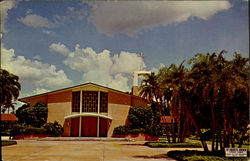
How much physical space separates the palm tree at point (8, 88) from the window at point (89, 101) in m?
16.4

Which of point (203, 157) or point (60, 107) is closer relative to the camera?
point (203, 157)

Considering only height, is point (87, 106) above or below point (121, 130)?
above

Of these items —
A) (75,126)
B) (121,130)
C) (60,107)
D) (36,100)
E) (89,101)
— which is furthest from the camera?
(36,100)

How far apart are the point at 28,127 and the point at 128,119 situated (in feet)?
34.2

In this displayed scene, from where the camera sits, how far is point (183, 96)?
50.6 feet

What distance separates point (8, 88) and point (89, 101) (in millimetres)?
17266

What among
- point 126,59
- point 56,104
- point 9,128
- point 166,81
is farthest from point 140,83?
point 9,128

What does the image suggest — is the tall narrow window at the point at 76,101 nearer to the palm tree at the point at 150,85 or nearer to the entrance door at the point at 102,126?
the entrance door at the point at 102,126

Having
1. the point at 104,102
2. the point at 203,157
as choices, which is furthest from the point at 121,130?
the point at 203,157

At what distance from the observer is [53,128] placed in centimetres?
3059

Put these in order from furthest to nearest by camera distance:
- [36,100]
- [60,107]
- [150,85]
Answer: [36,100], [60,107], [150,85]

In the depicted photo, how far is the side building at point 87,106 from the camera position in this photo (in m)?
31.6

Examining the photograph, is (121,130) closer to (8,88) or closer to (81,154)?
(81,154)

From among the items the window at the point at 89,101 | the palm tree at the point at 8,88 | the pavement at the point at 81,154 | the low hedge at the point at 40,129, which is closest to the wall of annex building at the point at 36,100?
the low hedge at the point at 40,129
